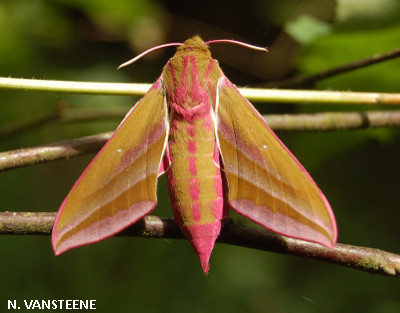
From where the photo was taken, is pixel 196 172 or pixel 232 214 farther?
pixel 232 214

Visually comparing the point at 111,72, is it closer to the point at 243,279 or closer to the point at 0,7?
the point at 0,7

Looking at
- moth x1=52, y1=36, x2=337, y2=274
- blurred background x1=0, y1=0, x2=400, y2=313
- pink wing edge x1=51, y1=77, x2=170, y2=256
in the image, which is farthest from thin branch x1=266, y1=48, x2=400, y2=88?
pink wing edge x1=51, y1=77, x2=170, y2=256

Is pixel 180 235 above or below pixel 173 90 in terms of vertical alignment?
below

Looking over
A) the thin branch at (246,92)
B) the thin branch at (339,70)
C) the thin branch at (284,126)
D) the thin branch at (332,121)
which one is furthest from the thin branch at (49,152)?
the thin branch at (339,70)

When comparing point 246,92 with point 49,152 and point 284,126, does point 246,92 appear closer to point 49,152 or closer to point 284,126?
point 284,126

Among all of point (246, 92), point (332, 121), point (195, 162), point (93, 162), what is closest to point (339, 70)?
point (332, 121)

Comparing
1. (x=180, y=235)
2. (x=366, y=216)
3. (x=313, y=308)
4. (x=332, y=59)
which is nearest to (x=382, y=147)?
(x=366, y=216)

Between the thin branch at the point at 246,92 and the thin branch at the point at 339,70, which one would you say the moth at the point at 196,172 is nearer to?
the thin branch at the point at 246,92
